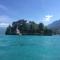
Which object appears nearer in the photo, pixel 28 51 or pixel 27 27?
pixel 28 51

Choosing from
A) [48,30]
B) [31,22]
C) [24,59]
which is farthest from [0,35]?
[24,59]

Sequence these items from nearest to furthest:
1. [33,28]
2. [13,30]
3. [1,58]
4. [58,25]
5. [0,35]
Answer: [1,58], [13,30], [33,28], [58,25], [0,35]

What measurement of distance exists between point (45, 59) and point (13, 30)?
22.0ft

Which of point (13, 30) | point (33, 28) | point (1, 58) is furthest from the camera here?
point (33, 28)

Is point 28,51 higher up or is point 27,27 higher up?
point 27,27

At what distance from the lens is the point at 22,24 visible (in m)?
14.5

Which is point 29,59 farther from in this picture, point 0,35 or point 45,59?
point 0,35

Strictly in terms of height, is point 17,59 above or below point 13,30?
below

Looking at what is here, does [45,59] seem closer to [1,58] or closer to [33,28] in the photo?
[1,58]

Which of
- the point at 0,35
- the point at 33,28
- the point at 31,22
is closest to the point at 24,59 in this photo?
the point at 33,28

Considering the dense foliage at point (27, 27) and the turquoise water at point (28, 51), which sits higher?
the dense foliage at point (27, 27)

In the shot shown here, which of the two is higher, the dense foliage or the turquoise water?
the dense foliage

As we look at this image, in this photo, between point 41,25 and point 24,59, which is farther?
point 41,25

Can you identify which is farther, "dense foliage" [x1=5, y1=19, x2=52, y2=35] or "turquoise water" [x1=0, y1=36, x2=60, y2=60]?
"dense foliage" [x1=5, y1=19, x2=52, y2=35]
